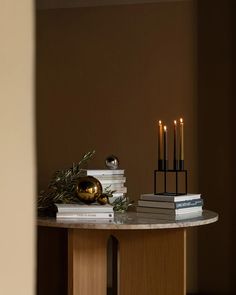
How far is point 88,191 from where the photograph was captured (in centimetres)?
201

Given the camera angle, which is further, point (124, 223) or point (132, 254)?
point (132, 254)

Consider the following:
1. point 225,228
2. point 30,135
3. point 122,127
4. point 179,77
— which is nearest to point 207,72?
point 179,77

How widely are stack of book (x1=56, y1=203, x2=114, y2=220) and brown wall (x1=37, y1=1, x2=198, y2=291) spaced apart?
120 cm

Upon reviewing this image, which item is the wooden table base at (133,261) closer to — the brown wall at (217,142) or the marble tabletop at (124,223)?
the marble tabletop at (124,223)

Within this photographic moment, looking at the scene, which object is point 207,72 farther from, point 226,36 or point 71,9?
point 71,9

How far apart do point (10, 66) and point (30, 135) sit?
0.06 m

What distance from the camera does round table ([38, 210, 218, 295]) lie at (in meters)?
1.93

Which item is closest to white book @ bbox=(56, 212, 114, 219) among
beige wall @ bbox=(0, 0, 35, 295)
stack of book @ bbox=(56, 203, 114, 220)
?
stack of book @ bbox=(56, 203, 114, 220)

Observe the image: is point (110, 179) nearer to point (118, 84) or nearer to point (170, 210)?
point (170, 210)

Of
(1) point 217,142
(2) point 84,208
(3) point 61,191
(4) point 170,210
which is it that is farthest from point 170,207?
(1) point 217,142

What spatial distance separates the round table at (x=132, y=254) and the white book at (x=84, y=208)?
0.16ft

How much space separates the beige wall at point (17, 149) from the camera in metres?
0.42

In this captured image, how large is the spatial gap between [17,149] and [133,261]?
5.66 ft

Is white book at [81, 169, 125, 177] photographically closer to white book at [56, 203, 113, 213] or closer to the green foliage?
the green foliage
